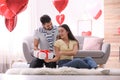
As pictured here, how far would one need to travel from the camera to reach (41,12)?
807 cm

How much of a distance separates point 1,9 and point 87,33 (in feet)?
13.9

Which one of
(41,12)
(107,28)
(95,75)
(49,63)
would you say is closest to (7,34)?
(41,12)

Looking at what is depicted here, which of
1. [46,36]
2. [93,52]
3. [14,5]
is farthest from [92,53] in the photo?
[14,5]

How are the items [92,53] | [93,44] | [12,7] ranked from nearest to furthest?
[12,7] → [92,53] → [93,44]

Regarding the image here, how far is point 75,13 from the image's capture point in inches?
319

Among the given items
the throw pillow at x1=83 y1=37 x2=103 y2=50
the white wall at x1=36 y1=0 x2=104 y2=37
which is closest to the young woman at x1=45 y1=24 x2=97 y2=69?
the throw pillow at x1=83 y1=37 x2=103 y2=50

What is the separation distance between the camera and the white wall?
7918 millimetres

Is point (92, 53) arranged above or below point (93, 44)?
below

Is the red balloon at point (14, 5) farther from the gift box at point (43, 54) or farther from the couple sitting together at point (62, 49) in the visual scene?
the couple sitting together at point (62, 49)

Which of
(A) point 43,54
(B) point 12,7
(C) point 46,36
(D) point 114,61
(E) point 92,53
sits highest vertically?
(B) point 12,7

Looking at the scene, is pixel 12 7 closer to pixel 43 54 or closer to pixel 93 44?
pixel 43 54

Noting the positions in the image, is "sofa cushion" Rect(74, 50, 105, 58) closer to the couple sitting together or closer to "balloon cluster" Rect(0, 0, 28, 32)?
the couple sitting together

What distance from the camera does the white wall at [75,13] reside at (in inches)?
312

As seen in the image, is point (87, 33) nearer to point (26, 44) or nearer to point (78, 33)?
point (78, 33)
